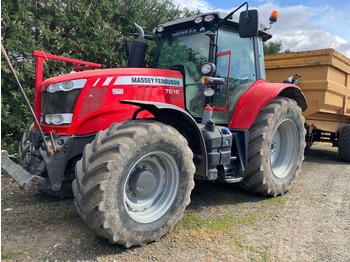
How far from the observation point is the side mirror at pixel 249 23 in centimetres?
308

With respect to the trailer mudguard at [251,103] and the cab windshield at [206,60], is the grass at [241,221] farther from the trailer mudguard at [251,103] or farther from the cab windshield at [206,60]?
the cab windshield at [206,60]

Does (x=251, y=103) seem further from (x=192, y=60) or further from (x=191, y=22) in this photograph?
(x=191, y=22)

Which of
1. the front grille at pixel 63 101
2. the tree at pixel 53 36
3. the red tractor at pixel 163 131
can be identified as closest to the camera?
the red tractor at pixel 163 131

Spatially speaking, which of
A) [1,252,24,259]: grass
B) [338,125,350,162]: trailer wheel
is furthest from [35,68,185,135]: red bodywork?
[338,125,350,162]: trailer wheel

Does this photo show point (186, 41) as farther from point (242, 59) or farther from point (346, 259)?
point (346, 259)

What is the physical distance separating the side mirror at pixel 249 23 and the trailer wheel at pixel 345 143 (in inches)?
185

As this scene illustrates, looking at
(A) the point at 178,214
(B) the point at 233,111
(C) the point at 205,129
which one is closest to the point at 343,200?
(B) the point at 233,111

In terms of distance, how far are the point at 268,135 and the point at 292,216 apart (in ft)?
3.32

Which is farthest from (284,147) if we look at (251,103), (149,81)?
(149,81)

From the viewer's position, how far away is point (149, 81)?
10.5ft

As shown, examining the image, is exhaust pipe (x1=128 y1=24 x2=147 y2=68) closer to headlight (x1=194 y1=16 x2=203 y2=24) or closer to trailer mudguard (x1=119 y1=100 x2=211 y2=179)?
headlight (x1=194 y1=16 x2=203 y2=24)

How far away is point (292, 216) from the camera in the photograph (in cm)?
333

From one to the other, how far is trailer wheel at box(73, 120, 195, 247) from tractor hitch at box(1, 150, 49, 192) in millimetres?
457

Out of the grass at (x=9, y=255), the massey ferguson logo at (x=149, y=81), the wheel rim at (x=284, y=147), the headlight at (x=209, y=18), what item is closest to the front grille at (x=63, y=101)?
the massey ferguson logo at (x=149, y=81)
